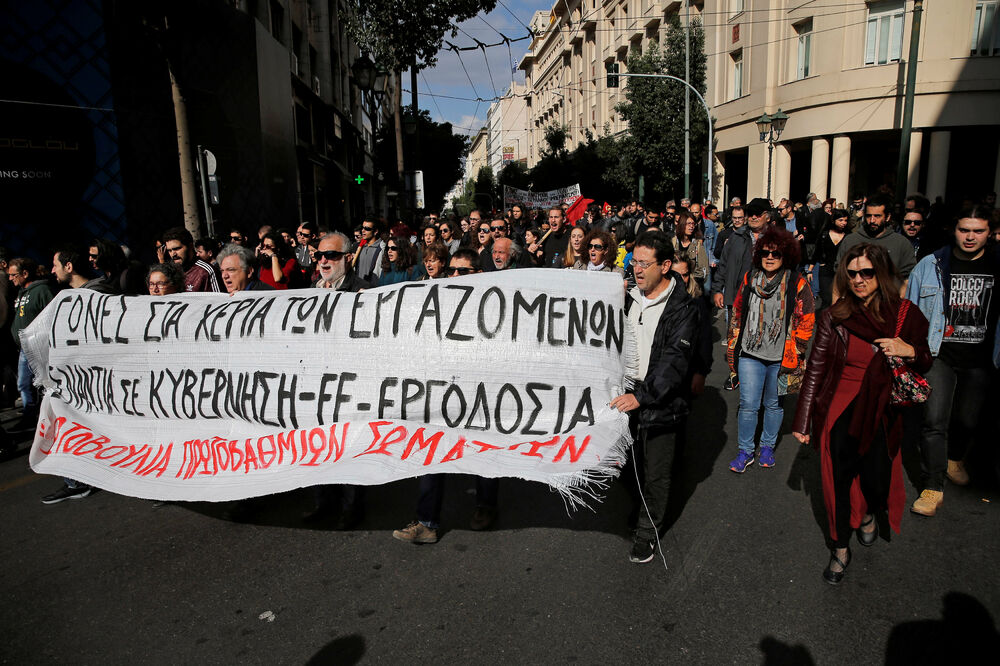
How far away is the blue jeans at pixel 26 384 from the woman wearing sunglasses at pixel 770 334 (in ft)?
19.3

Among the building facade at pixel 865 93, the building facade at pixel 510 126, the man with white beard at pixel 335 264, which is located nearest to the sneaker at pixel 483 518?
the man with white beard at pixel 335 264

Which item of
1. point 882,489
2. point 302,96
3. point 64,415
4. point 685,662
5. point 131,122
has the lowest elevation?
point 685,662

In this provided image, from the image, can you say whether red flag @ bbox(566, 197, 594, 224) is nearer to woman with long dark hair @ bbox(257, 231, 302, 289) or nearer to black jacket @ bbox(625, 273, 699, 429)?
woman with long dark hair @ bbox(257, 231, 302, 289)

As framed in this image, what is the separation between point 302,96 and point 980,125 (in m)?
22.2

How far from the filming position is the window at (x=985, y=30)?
2041cm

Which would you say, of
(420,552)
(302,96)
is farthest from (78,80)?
(302,96)

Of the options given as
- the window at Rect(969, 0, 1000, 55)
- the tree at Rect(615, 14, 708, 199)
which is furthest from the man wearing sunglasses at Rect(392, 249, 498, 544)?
the tree at Rect(615, 14, 708, 199)

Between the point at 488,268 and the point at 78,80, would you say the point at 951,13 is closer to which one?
the point at 488,268

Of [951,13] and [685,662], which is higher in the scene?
[951,13]

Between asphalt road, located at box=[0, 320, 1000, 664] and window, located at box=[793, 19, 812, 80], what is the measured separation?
23.6 meters

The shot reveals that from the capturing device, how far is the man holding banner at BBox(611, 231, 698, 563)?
11.3ft

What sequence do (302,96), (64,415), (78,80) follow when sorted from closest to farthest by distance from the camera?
(64,415), (78,80), (302,96)

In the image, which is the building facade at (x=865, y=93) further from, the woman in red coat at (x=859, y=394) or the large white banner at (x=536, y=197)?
the woman in red coat at (x=859, y=394)

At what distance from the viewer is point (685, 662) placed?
280 centimetres
